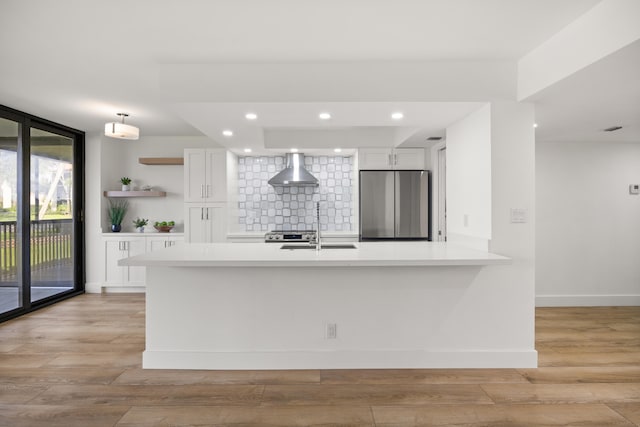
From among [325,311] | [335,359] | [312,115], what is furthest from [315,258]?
[312,115]

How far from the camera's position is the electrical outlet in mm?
3102

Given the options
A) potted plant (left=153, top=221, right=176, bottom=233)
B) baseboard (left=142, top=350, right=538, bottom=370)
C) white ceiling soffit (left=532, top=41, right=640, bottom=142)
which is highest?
white ceiling soffit (left=532, top=41, right=640, bottom=142)

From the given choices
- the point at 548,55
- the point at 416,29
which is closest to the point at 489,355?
the point at 548,55

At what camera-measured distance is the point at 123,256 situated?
18.8 feet

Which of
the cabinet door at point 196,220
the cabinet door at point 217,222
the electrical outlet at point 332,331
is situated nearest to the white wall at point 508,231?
the electrical outlet at point 332,331

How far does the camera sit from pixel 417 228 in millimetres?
5465

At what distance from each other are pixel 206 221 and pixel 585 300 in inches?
196

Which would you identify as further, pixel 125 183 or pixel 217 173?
pixel 125 183

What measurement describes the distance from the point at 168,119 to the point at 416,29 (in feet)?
11.3

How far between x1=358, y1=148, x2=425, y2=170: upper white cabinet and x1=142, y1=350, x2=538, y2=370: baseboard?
292 cm

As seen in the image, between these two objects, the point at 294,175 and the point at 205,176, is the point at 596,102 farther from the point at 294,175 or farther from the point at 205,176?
the point at 205,176

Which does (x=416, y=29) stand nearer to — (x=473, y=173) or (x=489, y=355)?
(x=473, y=173)

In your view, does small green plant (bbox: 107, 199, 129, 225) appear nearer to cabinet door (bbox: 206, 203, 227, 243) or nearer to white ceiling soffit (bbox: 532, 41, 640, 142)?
cabinet door (bbox: 206, 203, 227, 243)

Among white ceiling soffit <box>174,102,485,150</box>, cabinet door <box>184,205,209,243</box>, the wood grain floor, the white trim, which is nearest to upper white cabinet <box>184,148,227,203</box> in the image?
cabinet door <box>184,205,209,243</box>
